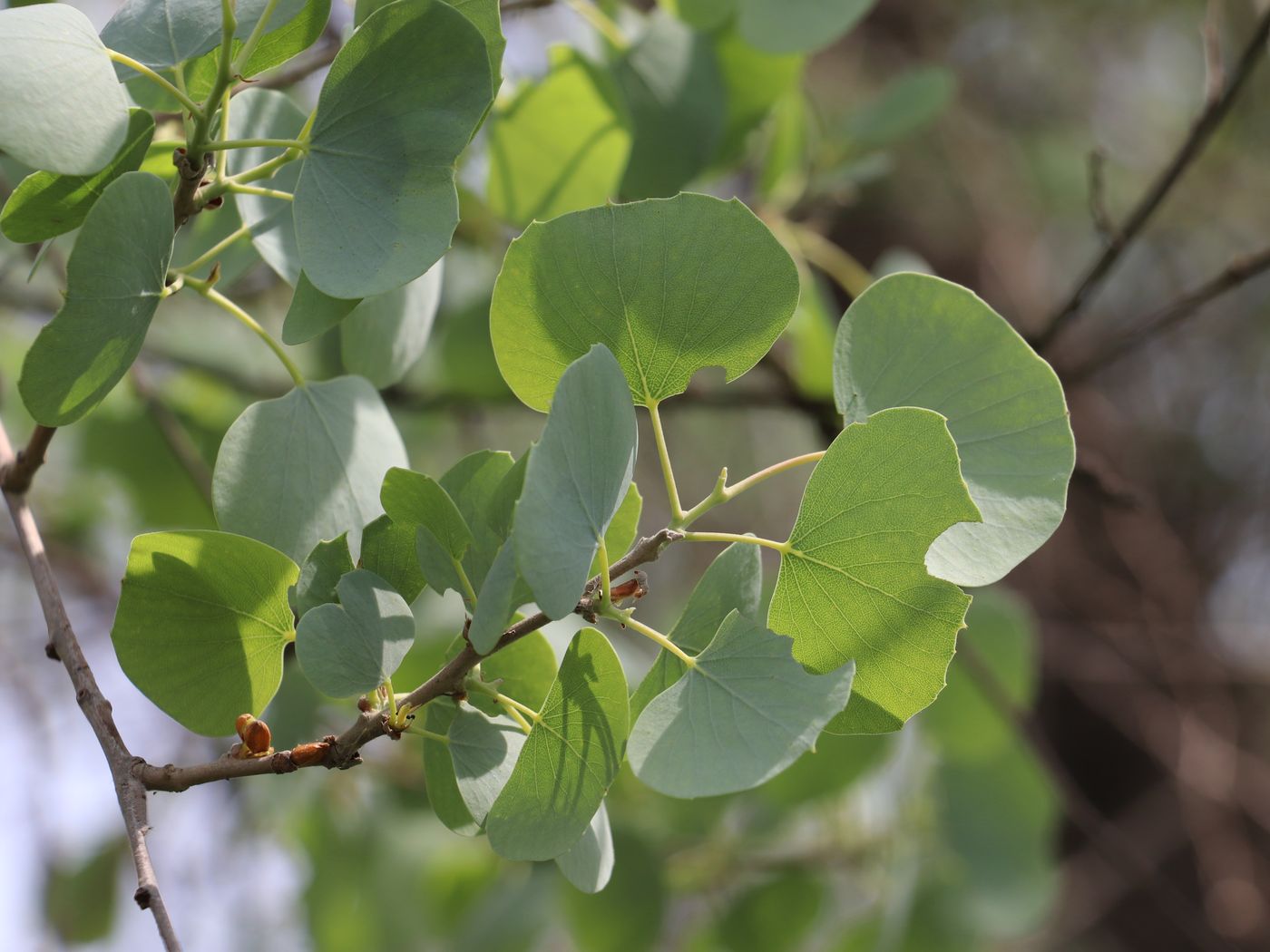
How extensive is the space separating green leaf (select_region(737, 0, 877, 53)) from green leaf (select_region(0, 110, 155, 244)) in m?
0.39

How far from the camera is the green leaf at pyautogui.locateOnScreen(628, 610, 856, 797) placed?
30cm

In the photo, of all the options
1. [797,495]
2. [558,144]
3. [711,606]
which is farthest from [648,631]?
[797,495]

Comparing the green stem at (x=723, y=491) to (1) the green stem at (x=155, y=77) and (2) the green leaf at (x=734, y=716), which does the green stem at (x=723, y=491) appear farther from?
(1) the green stem at (x=155, y=77)

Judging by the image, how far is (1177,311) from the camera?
0.76 metres

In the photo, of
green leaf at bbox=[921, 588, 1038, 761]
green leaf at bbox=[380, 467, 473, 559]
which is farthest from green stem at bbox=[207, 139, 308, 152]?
green leaf at bbox=[921, 588, 1038, 761]

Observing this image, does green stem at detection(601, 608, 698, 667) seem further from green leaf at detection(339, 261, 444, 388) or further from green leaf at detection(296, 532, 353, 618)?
green leaf at detection(339, 261, 444, 388)

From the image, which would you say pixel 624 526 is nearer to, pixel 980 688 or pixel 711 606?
pixel 711 606

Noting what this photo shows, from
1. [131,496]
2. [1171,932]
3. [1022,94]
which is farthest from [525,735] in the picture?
[1022,94]

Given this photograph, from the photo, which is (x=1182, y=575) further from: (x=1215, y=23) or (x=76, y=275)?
(x=76, y=275)

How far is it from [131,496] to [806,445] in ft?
3.46

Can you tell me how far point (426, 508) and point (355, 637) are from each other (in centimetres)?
5

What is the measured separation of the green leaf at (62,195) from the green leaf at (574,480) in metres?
0.18

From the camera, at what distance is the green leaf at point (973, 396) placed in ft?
1.17

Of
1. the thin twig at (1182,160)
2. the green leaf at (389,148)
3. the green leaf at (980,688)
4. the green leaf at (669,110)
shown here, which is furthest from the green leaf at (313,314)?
the green leaf at (980,688)
